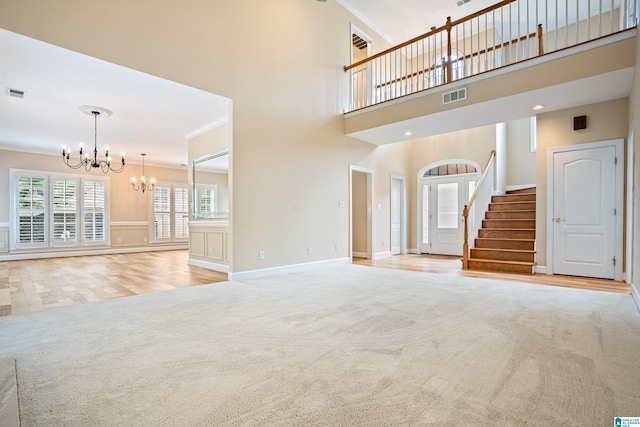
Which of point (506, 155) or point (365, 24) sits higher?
point (365, 24)

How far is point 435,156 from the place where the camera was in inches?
330

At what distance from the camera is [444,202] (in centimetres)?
825

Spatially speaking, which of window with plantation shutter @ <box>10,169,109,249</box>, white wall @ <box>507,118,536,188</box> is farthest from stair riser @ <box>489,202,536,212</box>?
window with plantation shutter @ <box>10,169,109,249</box>

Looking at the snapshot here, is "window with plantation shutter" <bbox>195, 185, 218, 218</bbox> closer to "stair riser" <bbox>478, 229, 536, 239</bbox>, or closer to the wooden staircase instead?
the wooden staircase

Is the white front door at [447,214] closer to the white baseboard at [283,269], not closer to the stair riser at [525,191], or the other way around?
the stair riser at [525,191]

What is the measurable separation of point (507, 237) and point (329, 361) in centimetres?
576

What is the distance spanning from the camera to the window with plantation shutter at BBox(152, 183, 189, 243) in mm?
9953

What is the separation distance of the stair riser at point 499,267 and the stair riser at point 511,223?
1.20 metres

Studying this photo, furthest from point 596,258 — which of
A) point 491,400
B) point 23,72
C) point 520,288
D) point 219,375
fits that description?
point 23,72

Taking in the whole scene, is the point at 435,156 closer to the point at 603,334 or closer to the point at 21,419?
the point at 603,334

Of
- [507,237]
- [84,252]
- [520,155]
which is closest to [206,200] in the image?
[84,252]

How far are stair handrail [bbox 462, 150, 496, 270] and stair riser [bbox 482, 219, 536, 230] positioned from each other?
0.96 feet

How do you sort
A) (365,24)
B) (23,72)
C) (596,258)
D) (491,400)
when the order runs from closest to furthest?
(491,400) < (23,72) < (596,258) < (365,24)

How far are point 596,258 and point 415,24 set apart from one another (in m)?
6.58
